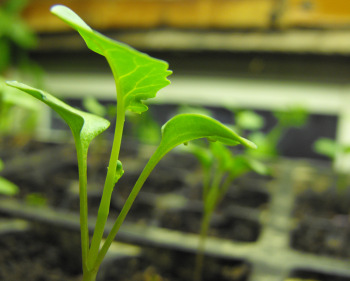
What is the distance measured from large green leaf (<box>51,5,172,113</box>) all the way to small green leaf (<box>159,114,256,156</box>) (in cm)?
3

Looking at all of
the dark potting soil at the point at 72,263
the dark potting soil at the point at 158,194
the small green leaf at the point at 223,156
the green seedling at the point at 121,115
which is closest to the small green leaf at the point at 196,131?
the green seedling at the point at 121,115

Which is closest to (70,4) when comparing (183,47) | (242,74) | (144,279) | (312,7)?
(183,47)

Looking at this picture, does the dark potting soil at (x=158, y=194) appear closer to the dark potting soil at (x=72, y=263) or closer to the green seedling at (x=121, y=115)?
the dark potting soil at (x=72, y=263)

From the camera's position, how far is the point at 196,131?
266 mm

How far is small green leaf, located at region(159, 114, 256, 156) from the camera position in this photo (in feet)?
0.80

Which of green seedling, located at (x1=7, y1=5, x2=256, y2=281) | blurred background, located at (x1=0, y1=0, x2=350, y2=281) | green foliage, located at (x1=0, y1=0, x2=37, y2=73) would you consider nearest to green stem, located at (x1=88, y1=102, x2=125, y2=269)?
green seedling, located at (x1=7, y1=5, x2=256, y2=281)

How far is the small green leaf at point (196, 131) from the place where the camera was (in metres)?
0.24

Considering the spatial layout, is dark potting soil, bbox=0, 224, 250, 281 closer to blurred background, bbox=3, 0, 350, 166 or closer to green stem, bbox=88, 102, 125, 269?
green stem, bbox=88, 102, 125, 269

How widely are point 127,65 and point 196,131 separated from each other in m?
0.07

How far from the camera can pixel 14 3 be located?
5.10ft

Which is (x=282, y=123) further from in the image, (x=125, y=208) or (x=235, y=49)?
(x=125, y=208)

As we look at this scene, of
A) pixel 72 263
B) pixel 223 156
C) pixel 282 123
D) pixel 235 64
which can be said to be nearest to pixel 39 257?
pixel 72 263

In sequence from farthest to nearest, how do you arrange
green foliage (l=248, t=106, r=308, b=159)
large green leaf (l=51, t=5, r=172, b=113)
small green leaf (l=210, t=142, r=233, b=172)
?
green foliage (l=248, t=106, r=308, b=159) < small green leaf (l=210, t=142, r=233, b=172) < large green leaf (l=51, t=5, r=172, b=113)

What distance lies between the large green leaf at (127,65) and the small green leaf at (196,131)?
0.10ft
